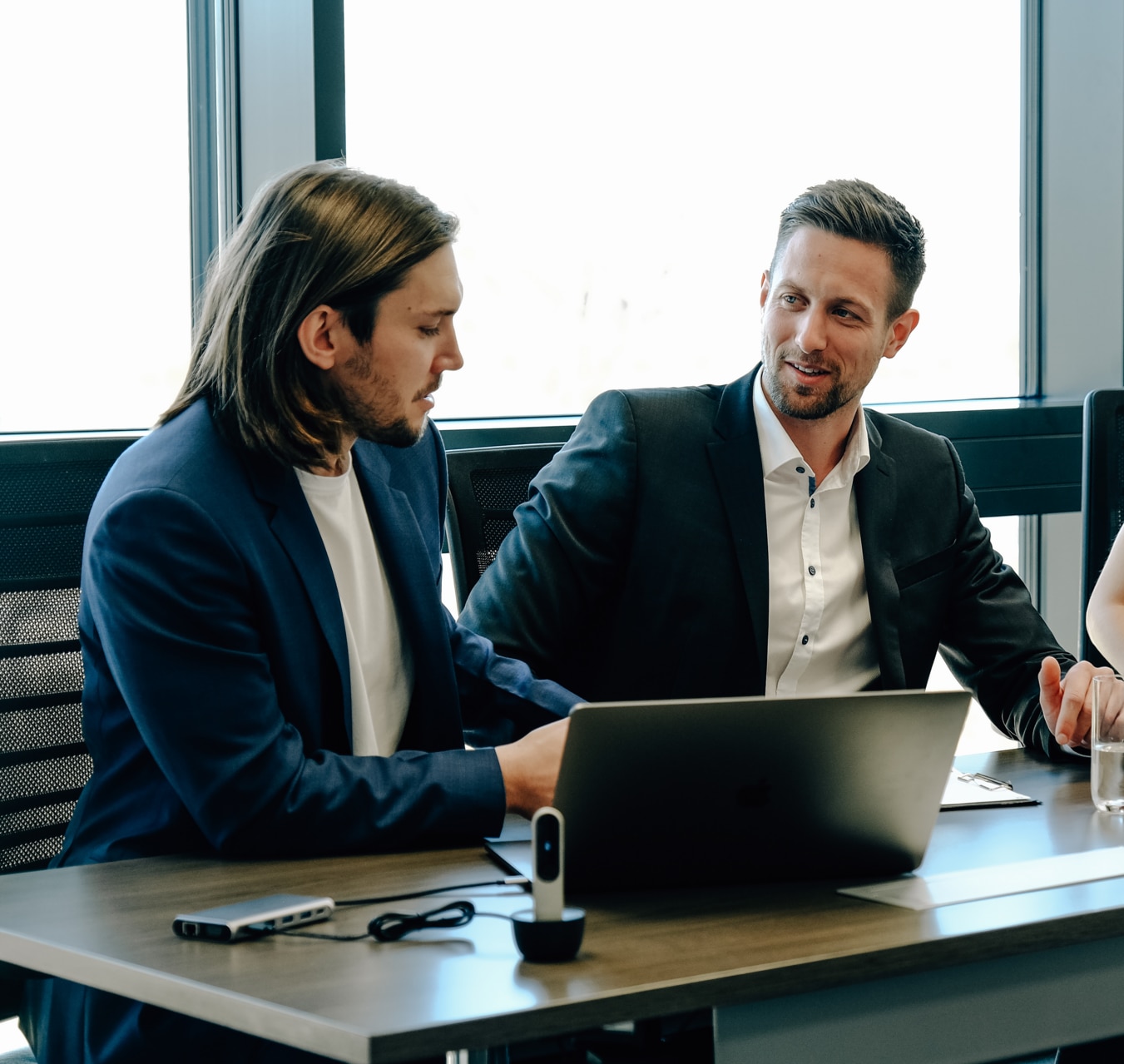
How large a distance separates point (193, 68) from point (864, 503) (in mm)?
1432

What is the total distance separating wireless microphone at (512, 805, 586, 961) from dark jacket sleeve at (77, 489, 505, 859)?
0.32 m

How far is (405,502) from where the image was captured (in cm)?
170

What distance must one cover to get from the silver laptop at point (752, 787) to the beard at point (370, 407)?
506 mm

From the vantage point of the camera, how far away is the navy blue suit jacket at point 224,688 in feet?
4.17

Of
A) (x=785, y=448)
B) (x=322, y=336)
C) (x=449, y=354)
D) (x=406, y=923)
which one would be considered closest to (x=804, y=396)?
(x=785, y=448)

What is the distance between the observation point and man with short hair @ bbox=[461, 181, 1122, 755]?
6.56 ft

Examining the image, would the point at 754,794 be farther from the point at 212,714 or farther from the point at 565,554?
the point at 565,554

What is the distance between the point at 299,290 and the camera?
1.45 m

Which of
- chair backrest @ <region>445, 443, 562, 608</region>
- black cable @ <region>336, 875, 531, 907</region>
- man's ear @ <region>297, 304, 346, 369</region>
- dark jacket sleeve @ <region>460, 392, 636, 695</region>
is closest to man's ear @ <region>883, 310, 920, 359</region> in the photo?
dark jacket sleeve @ <region>460, 392, 636, 695</region>

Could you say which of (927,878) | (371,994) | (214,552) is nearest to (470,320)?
(214,552)

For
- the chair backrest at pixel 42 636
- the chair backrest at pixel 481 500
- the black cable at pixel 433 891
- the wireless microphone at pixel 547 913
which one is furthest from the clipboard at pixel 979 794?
the chair backrest at pixel 42 636

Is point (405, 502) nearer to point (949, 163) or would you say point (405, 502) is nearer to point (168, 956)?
point (168, 956)

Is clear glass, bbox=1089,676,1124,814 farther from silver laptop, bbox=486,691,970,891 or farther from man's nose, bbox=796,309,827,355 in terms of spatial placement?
man's nose, bbox=796,309,827,355

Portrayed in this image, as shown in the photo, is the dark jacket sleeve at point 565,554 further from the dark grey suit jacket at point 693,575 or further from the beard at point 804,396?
the beard at point 804,396
